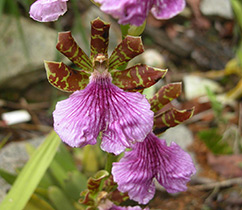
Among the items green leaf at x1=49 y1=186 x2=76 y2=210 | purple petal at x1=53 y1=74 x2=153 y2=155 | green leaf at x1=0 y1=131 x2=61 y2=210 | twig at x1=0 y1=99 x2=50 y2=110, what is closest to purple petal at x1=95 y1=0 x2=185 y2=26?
purple petal at x1=53 y1=74 x2=153 y2=155

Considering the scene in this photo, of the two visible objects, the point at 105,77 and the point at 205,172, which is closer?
the point at 105,77

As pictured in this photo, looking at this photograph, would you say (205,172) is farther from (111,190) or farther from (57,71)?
(57,71)

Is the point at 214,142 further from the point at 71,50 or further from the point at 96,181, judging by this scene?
the point at 71,50

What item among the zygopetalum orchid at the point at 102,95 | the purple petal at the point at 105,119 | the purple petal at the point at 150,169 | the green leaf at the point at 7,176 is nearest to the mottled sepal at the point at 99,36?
the zygopetalum orchid at the point at 102,95

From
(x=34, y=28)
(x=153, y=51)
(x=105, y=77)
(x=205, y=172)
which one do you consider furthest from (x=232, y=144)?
(x=34, y=28)

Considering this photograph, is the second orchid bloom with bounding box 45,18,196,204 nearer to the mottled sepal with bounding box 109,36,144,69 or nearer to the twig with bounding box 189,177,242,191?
the mottled sepal with bounding box 109,36,144,69

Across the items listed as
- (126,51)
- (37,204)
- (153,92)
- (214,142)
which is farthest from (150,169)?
(214,142)
